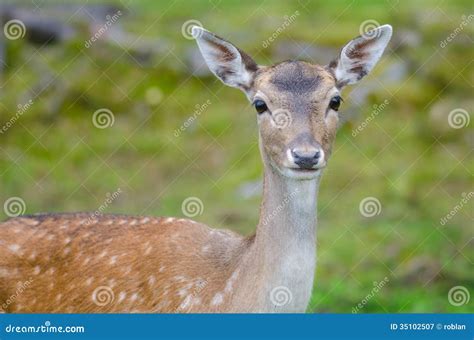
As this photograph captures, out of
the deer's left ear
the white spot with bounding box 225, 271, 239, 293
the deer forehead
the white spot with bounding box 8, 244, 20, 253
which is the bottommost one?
the white spot with bounding box 8, 244, 20, 253

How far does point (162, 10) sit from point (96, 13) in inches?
39.4

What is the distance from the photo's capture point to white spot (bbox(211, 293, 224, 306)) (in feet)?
24.7

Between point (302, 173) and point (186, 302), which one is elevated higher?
point (302, 173)

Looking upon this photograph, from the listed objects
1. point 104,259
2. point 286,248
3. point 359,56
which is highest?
point 359,56

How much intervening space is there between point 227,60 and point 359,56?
0.93 metres

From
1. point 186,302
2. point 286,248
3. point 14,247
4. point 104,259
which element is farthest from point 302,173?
point 14,247

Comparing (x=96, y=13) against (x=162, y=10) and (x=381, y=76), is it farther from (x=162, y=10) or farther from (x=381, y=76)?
(x=381, y=76)

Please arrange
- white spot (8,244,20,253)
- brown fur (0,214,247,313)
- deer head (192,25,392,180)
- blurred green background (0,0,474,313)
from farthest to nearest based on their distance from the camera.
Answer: blurred green background (0,0,474,313) < white spot (8,244,20,253) < brown fur (0,214,247,313) < deer head (192,25,392,180)

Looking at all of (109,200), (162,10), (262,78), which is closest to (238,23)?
(162,10)

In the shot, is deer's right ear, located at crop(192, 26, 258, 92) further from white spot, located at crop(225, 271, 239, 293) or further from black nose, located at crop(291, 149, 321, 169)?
white spot, located at crop(225, 271, 239, 293)

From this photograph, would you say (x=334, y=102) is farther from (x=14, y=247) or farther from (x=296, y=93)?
(x=14, y=247)

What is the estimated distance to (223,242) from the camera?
7.99 m

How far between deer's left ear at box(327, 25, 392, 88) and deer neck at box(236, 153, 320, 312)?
99 centimetres

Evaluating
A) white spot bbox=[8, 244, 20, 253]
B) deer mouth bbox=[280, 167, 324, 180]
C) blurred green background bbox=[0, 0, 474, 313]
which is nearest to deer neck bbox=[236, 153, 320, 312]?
deer mouth bbox=[280, 167, 324, 180]
